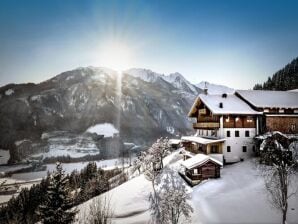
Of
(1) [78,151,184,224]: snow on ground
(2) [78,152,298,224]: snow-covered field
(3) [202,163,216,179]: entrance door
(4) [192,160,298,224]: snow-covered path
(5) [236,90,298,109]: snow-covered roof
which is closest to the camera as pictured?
(4) [192,160,298,224]: snow-covered path

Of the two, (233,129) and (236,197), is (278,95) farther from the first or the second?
(236,197)

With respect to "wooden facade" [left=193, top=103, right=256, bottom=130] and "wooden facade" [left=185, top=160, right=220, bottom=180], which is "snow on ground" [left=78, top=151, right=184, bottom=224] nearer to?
"wooden facade" [left=185, top=160, right=220, bottom=180]

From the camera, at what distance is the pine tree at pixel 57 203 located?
21.8 m

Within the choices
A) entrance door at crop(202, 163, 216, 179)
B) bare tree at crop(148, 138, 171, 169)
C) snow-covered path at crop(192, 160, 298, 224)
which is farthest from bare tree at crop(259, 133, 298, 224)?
bare tree at crop(148, 138, 171, 169)

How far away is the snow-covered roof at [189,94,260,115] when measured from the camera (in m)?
41.4

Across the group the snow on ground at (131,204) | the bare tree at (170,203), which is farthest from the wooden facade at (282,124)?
the snow on ground at (131,204)

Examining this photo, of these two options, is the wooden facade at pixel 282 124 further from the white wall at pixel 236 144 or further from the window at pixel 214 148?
the window at pixel 214 148

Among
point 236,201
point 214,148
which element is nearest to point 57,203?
point 236,201

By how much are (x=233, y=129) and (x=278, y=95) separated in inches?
546

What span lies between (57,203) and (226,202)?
19.0 metres

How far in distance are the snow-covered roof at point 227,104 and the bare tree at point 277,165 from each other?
662 cm

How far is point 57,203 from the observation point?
22.4 meters

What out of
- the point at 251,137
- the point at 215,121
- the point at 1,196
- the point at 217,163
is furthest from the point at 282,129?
the point at 1,196

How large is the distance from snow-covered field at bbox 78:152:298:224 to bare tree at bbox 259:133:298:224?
1229mm
